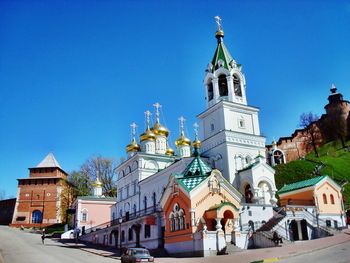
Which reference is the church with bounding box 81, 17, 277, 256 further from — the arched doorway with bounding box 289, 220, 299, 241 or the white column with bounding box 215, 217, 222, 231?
the arched doorway with bounding box 289, 220, 299, 241

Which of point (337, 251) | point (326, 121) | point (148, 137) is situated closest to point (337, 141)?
point (326, 121)

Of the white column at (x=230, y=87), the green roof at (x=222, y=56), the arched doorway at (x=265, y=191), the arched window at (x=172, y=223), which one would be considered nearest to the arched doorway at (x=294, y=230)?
the arched doorway at (x=265, y=191)

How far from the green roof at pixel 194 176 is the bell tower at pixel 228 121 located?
269 inches

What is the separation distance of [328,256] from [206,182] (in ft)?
30.2

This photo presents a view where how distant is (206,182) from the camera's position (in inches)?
904

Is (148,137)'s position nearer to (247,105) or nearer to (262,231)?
(247,105)

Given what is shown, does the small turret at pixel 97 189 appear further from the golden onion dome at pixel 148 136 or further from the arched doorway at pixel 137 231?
the arched doorway at pixel 137 231

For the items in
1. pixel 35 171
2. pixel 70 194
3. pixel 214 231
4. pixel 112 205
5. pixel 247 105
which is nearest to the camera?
pixel 214 231

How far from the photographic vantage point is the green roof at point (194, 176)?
22922 mm

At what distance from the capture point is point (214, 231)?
21.3m

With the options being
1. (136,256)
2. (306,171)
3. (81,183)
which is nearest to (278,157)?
(306,171)

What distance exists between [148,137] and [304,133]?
41.6 metres

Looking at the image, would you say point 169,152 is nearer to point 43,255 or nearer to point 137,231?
point 137,231

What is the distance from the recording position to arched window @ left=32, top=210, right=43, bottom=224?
62.8 m
